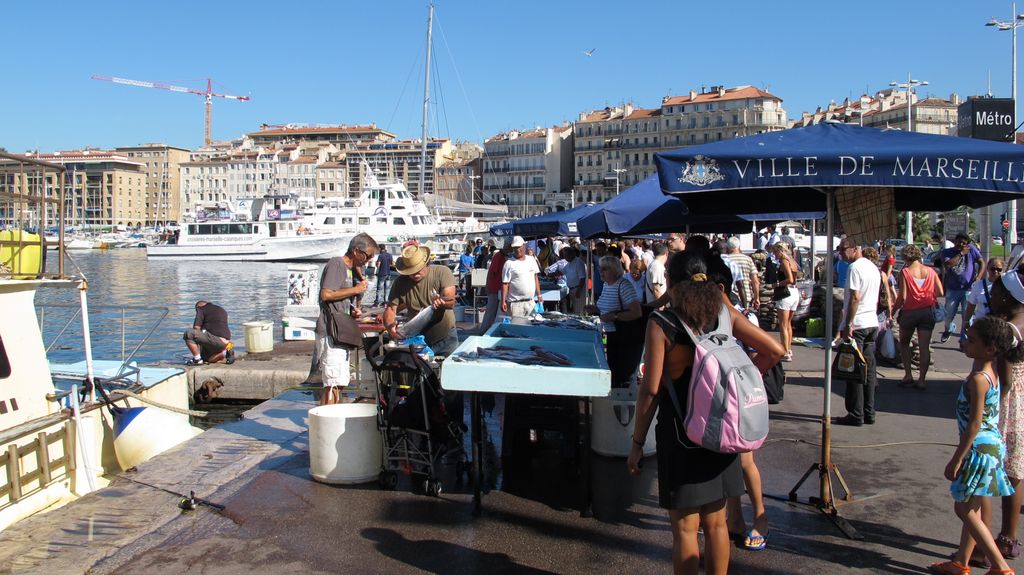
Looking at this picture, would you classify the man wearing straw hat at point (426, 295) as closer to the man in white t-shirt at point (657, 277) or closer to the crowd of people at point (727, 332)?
the crowd of people at point (727, 332)

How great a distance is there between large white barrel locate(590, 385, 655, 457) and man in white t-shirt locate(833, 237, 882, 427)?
217 cm

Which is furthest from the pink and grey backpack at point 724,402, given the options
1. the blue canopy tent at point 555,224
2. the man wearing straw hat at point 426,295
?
the blue canopy tent at point 555,224

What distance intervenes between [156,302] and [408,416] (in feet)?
95.4

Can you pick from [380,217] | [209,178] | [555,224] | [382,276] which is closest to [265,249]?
[380,217]

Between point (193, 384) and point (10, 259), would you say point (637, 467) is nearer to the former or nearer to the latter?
point (10, 259)

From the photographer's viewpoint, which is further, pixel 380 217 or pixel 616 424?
pixel 380 217

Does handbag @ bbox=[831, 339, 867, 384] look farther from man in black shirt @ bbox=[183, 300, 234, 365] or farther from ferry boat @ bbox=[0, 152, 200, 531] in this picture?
man in black shirt @ bbox=[183, 300, 234, 365]

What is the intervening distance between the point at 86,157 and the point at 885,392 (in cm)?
19472

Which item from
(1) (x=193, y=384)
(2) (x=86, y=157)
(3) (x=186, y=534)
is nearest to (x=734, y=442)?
(3) (x=186, y=534)

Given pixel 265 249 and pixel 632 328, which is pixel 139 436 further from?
pixel 265 249

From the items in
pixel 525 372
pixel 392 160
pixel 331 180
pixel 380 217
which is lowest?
pixel 525 372

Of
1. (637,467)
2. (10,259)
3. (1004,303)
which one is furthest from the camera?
(10,259)

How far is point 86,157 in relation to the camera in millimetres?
173000

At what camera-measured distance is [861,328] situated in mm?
7121
